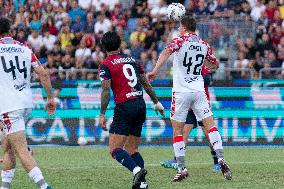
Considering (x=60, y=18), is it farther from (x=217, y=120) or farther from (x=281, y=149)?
(x=281, y=149)

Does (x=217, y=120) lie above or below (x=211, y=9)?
below

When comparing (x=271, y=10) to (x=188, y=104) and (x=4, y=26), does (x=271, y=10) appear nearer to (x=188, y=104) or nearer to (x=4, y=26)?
(x=188, y=104)

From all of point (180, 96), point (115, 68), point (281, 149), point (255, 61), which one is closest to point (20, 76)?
point (115, 68)

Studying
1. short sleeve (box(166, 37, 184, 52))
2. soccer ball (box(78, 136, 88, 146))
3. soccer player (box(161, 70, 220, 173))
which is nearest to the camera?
short sleeve (box(166, 37, 184, 52))

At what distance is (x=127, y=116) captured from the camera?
12930 mm

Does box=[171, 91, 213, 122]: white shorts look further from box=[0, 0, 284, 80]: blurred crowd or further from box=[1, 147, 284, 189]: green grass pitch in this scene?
box=[0, 0, 284, 80]: blurred crowd

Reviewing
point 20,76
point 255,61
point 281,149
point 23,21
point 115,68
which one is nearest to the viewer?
point 20,76

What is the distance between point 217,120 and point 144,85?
9364mm

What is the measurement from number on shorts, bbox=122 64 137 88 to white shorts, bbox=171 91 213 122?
1.82m

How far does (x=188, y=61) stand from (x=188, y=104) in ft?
2.23

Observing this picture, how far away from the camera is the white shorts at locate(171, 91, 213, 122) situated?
579 inches

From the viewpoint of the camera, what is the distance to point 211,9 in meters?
27.6

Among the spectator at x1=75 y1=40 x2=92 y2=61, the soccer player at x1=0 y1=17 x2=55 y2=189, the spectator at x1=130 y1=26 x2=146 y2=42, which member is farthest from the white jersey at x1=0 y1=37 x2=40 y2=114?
the spectator at x1=130 y1=26 x2=146 y2=42

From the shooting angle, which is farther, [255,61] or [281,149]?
[255,61]
